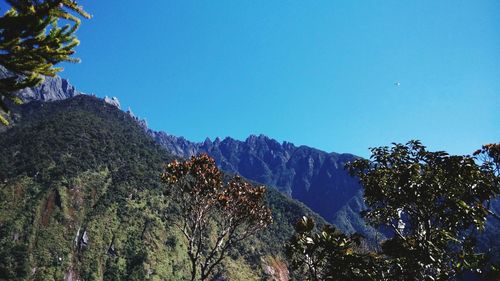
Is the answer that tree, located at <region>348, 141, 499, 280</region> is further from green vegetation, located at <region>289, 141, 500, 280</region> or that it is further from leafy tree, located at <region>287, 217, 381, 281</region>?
leafy tree, located at <region>287, 217, 381, 281</region>

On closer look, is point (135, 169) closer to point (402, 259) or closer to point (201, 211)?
point (201, 211)

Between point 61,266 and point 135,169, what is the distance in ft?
217

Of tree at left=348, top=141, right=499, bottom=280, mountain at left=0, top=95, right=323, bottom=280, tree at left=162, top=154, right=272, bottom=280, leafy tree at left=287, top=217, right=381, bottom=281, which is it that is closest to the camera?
leafy tree at left=287, top=217, right=381, bottom=281

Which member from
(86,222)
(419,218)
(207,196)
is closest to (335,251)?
(419,218)

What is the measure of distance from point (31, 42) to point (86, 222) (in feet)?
530

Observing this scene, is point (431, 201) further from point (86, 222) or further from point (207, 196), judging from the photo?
point (86, 222)

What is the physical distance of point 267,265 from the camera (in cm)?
17450

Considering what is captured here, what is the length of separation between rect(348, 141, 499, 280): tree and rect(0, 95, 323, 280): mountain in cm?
13223

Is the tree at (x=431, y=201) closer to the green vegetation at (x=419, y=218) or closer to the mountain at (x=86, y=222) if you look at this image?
the green vegetation at (x=419, y=218)

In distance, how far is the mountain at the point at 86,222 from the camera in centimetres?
13788

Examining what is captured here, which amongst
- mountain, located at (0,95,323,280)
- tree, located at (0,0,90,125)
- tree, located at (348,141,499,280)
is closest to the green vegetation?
tree, located at (348,141,499,280)

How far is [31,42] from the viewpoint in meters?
8.75

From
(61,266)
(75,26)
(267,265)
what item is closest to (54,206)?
(61,266)

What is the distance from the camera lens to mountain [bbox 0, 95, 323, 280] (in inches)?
5428
